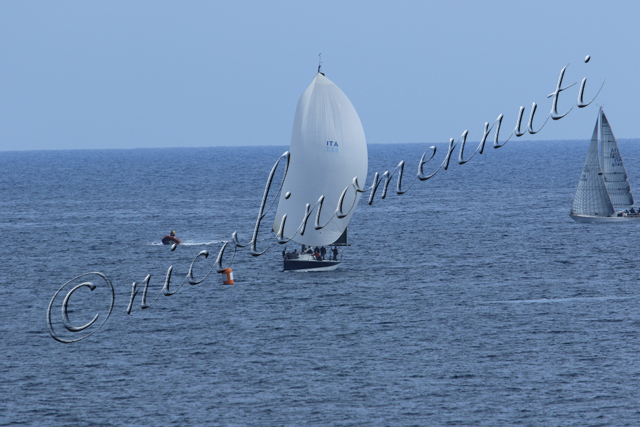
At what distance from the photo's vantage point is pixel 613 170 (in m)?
110

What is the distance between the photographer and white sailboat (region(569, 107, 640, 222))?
4299 inches

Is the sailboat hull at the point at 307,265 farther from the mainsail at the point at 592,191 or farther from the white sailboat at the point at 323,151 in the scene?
the mainsail at the point at 592,191

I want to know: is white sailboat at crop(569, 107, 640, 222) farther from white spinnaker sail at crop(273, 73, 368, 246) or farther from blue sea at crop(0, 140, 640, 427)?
white spinnaker sail at crop(273, 73, 368, 246)

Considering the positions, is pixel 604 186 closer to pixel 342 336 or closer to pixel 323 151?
pixel 323 151

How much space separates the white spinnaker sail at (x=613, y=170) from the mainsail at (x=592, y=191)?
3.30ft

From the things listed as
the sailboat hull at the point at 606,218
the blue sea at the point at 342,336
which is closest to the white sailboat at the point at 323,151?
the blue sea at the point at 342,336

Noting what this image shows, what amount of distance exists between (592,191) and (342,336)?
64.9 m

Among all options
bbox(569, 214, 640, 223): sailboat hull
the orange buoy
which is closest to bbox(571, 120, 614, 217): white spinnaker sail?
bbox(569, 214, 640, 223): sailboat hull

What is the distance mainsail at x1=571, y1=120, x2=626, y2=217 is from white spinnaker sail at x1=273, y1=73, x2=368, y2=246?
148 ft

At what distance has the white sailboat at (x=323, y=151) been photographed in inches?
2926

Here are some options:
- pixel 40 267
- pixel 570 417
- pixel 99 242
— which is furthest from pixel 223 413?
pixel 99 242

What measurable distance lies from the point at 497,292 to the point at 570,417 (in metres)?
29.3

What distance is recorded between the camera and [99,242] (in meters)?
106

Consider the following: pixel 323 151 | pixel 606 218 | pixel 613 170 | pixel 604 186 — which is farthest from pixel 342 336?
pixel 606 218
